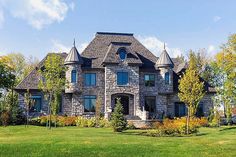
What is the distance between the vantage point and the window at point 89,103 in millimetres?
39103

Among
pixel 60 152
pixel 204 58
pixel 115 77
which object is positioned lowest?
pixel 60 152

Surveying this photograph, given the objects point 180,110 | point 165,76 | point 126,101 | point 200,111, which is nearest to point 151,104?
point 126,101

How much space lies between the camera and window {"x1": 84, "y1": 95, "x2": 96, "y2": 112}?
39.1 m

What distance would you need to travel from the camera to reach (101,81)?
39.8 m

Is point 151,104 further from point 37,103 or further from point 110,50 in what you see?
point 37,103

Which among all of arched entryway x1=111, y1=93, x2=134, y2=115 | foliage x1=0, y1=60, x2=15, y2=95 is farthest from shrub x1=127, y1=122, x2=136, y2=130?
foliage x1=0, y1=60, x2=15, y2=95

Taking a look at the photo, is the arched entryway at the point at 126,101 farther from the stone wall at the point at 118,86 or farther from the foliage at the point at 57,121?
the foliage at the point at 57,121

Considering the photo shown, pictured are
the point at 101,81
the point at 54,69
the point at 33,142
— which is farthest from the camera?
the point at 101,81

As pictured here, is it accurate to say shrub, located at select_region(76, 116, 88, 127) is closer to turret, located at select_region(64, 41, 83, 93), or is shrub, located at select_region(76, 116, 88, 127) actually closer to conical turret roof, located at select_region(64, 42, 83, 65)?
turret, located at select_region(64, 41, 83, 93)

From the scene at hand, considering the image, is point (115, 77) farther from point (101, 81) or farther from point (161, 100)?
point (161, 100)

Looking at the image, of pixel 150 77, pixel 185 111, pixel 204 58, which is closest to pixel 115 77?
pixel 150 77

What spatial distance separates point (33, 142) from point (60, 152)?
2460mm

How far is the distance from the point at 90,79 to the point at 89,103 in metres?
2.80

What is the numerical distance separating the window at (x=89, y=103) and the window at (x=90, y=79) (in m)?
1.51
